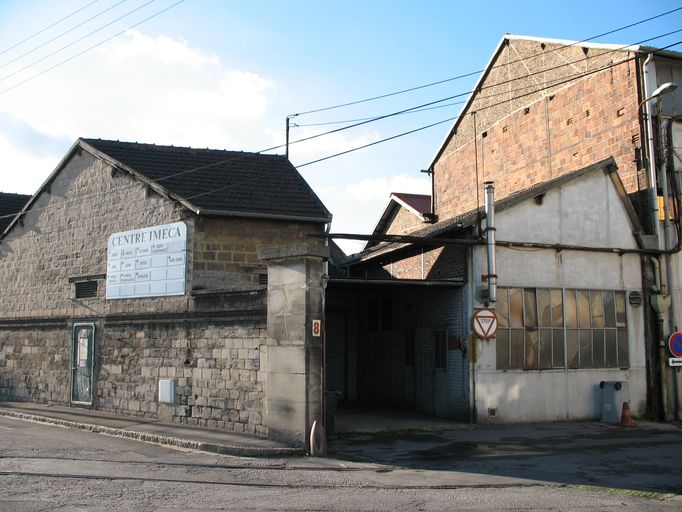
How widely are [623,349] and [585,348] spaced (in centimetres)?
127

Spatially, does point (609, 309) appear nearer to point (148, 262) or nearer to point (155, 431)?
point (155, 431)

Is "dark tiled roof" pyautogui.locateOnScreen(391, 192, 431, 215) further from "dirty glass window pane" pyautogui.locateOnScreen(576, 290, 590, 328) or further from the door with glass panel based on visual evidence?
the door with glass panel

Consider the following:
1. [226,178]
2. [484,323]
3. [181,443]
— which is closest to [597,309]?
[484,323]

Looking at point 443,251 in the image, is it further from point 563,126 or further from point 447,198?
point 447,198

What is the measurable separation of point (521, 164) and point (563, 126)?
2.19 meters

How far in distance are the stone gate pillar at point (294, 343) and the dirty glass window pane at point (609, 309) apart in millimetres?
8760

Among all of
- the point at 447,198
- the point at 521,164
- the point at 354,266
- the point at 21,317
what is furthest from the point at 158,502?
the point at 447,198

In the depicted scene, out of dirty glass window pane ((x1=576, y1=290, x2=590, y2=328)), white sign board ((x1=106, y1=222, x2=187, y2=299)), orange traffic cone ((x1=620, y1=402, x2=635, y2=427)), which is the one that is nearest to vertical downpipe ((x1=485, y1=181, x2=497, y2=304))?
dirty glass window pane ((x1=576, y1=290, x2=590, y2=328))

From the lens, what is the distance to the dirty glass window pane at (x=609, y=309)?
17.8m

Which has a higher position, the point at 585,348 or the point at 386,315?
the point at 386,315

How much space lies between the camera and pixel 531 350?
16.7 meters

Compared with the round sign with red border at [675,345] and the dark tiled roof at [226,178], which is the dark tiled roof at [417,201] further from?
the round sign with red border at [675,345]

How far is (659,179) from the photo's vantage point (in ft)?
60.3

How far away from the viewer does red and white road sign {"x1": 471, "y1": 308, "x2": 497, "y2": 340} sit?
15.7 meters
